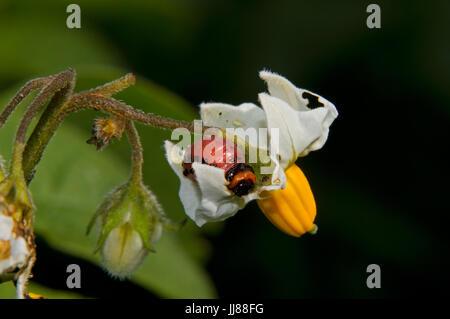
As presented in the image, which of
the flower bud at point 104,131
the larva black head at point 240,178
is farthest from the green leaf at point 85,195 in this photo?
the larva black head at point 240,178

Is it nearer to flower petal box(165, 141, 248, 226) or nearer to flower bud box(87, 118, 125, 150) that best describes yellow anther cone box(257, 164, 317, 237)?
flower petal box(165, 141, 248, 226)

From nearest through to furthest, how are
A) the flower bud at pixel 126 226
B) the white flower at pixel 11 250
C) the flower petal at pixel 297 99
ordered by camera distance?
the white flower at pixel 11 250, the flower petal at pixel 297 99, the flower bud at pixel 126 226

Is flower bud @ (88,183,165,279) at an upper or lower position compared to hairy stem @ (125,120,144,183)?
lower

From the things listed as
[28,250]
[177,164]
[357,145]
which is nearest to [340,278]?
[357,145]

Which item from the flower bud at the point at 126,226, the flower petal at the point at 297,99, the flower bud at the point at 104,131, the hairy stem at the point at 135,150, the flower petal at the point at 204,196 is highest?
the flower petal at the point at 297,99

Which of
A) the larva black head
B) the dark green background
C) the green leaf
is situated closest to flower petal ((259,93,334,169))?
the larva black head

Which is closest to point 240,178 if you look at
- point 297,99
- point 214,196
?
point 214,196

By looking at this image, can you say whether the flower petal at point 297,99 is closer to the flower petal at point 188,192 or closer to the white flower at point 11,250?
the flower petal at point 188,192
